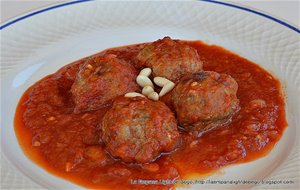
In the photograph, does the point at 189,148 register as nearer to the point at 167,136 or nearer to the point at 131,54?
the point at 167,136

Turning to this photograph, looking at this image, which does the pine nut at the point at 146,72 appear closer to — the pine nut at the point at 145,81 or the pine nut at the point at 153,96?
the pine nut at the point at 145,81

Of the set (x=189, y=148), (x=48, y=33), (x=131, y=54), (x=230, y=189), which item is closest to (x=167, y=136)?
(x=189, y=148)

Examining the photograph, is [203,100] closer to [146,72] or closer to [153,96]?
[153,96]

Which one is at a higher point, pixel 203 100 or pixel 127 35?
pixel 127 35

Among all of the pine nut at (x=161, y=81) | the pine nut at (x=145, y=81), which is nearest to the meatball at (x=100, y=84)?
the pine nut at (x=145, y=81)

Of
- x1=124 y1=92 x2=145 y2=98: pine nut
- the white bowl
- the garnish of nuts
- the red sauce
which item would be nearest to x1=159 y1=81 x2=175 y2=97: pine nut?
the garnish of nuts

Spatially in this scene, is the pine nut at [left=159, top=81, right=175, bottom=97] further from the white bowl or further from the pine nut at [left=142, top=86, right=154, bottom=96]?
the white bowl

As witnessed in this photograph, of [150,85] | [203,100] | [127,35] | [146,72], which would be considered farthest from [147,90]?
[127,35]
